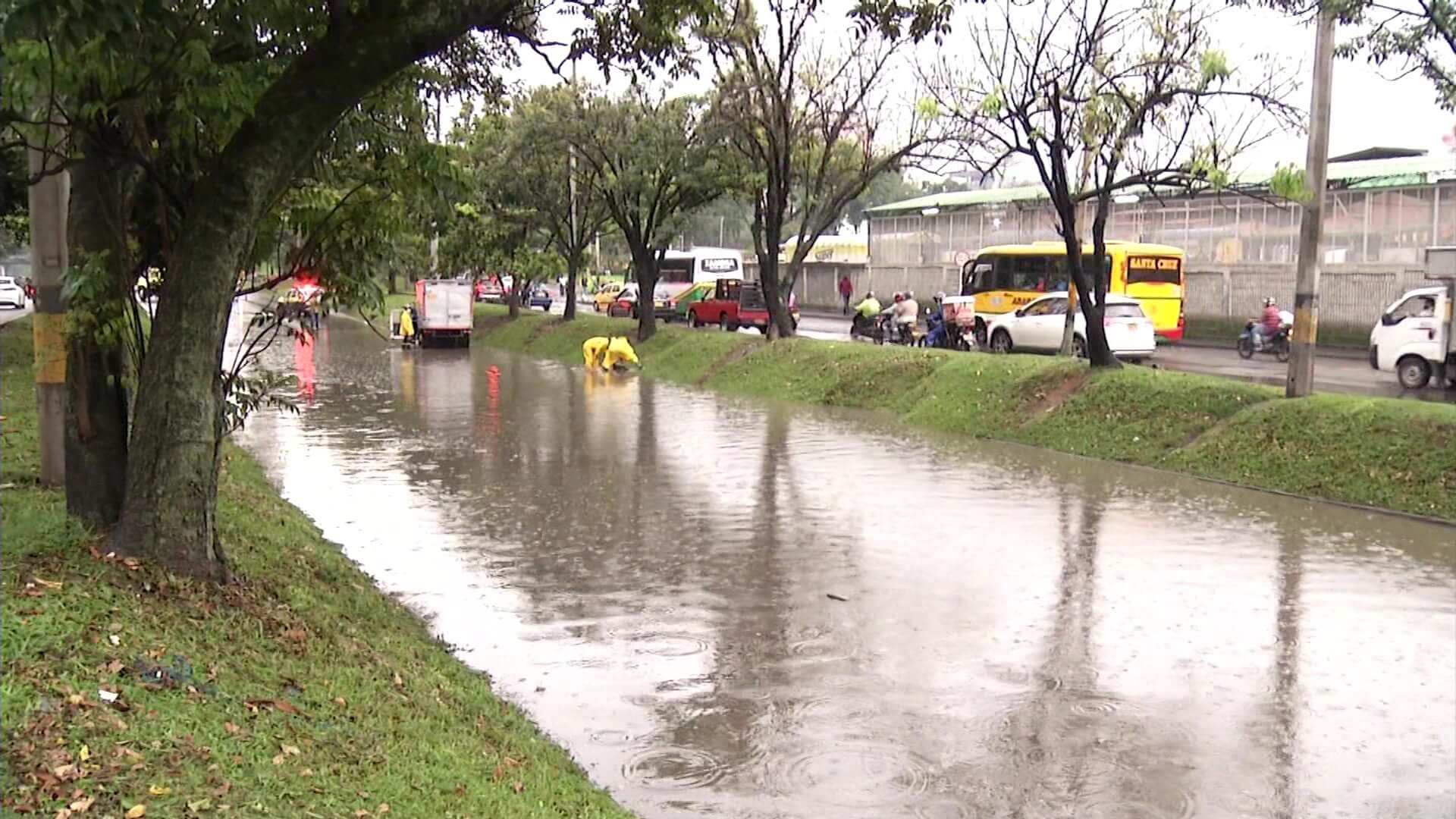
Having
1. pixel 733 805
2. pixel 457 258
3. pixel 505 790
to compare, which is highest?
pixel 457 258

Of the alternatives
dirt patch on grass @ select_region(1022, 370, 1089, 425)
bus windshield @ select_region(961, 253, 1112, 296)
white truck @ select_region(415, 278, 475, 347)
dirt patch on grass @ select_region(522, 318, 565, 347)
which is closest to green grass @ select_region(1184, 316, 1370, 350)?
bus windshield @ select_region(961, 253, 1112, 296)

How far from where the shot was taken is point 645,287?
3145cm

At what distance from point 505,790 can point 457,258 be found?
118ft

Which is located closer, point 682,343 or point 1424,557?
point 1424,557

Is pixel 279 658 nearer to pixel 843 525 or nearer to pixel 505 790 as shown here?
pixel 505 790

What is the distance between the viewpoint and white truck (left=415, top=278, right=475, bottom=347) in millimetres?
35812

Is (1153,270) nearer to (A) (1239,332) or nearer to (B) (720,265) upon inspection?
(A) (1239,332)

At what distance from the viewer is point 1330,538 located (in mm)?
10859

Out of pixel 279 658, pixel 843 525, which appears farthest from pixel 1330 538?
pixel 279 658

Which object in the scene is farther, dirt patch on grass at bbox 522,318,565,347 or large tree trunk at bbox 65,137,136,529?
dirt patch on grass at bbox 522,318,565,347

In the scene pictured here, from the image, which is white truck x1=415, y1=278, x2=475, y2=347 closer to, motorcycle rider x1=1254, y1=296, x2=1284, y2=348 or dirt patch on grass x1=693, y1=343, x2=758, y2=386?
dirt patch on grass x1=693, y1=343, x2=758, y2=386

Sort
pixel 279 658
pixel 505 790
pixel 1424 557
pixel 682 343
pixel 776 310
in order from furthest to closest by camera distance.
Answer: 1. pixel 682 343
2. pixel 776 310
3. pixel 1424 557
4. pixel 279 658
5. pixel 505 790

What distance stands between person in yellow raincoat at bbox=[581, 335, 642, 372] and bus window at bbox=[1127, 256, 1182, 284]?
12.4 meters

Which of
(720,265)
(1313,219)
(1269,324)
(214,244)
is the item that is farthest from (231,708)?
(720,265)
